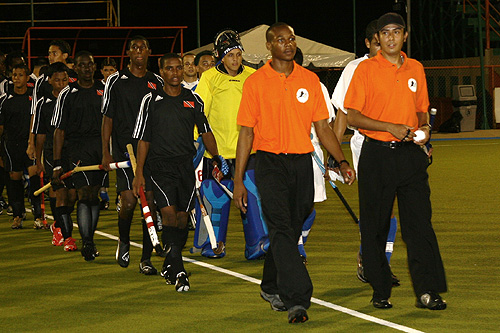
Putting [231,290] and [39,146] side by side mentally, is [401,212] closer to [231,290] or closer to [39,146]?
[231,290]

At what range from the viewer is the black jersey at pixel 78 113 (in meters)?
9.99

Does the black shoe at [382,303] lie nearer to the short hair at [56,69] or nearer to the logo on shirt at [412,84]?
the logo on shirt at [412,84]

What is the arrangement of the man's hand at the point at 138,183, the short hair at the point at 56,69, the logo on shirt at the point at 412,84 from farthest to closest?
the short hair at the point at 56,69
the man's hand at the point at 138,183
the logo on shirt at the point at 412,84

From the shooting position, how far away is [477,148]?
980 inches

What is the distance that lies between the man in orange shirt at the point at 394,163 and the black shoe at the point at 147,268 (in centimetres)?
265

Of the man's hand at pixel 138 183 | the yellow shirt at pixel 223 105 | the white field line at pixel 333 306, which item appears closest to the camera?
the white field line at pixel 333 306

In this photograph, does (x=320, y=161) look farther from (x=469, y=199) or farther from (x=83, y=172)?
(x=469, y=199)

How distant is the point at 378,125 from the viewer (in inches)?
272

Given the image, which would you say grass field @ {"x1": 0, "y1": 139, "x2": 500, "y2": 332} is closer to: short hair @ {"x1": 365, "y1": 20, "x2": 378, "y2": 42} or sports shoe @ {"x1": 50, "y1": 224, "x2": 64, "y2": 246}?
sports shoe @ {"x1": 50, "y1": 224, "x2": 64, "y2": 246}

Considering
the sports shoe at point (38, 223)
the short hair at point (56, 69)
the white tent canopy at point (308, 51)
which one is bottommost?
the sports shoe at point (38, 223)

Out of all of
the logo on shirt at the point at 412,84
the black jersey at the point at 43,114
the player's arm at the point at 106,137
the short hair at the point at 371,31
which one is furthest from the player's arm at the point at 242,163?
the black jersey at the point at 43,114

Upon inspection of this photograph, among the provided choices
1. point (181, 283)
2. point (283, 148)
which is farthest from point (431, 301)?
point (181, 283)

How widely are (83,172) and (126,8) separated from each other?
41.8m

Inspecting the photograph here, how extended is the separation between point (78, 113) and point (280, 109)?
372 centimetres
